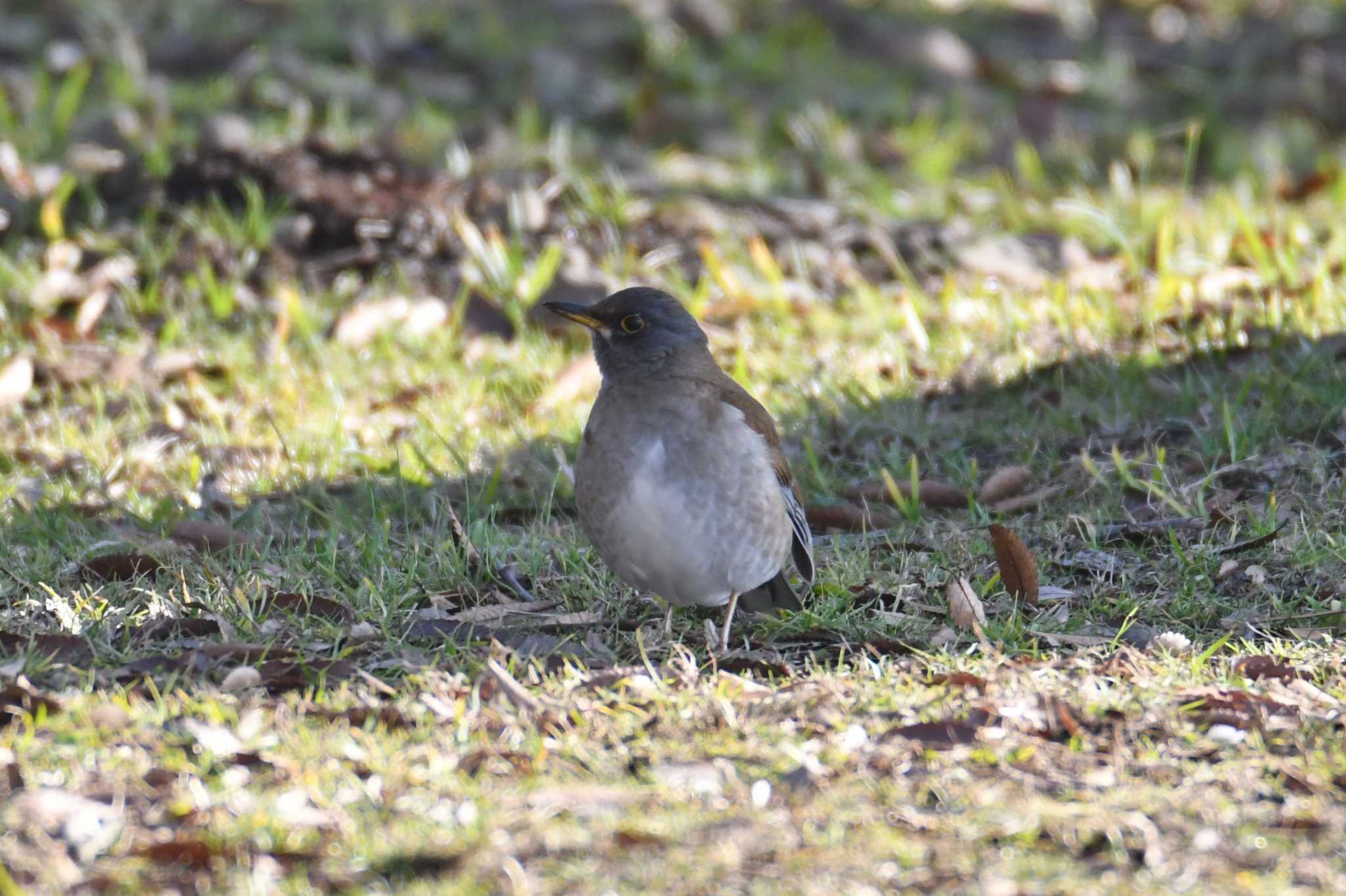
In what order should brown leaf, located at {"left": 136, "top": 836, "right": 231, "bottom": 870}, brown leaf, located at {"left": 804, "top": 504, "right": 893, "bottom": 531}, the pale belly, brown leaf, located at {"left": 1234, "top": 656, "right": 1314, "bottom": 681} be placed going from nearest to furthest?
1. brown leaf, located at {"left": 136, "top": 836, "right": 231, "bottom": 870}
2. brown leaf, located at {"left": 1234, "top": 656, "right": 1314, "bottom": 681}
3. the pale belly
4. brown leaf, located at {"left": 804, "top": 504, "right": 893, "bottom": 531}

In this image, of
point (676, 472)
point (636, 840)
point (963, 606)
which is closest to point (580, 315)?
point (676, 472)

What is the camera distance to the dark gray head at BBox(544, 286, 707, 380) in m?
4.76

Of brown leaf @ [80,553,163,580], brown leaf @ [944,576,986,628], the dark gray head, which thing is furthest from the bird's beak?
brown leaf @ [80,553,163,580]

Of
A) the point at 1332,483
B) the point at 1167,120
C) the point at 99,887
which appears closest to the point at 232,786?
the point at 99,887

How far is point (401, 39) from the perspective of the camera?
1027 centimetres

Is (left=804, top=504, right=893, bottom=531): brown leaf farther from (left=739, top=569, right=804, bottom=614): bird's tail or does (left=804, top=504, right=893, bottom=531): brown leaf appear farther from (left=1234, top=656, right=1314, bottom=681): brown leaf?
(left=1234, top=656, right=1314, bottom=681): brown leaf

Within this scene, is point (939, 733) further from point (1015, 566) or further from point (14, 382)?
point (14, 382)

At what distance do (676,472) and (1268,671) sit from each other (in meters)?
1.60

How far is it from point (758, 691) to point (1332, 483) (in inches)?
97.2

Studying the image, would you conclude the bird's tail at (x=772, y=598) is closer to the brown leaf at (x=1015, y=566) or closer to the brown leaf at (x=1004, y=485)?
the brown leaf at (x=1015, y=566)

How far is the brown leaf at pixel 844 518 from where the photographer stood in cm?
559

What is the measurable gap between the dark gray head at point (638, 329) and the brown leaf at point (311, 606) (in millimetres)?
994

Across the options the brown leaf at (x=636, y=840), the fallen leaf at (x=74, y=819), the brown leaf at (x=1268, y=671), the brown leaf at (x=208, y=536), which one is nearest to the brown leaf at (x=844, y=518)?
the brown leaf at (x=1268, y=671)

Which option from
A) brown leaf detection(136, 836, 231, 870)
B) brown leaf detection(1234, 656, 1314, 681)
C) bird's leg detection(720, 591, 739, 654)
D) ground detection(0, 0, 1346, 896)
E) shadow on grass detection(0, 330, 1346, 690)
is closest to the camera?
brown leaf detection(136, 836, 231, 870)
